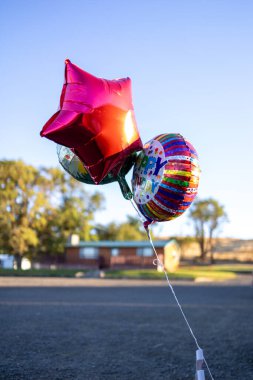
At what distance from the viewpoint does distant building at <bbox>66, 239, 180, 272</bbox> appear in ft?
117

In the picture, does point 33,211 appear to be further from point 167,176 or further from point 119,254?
point 167,176

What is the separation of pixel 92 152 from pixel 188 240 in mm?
59319

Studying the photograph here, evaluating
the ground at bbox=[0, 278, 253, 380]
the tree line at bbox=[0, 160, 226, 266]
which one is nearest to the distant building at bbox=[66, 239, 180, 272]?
the tree line at bbox=[0, 160, 226, 266]

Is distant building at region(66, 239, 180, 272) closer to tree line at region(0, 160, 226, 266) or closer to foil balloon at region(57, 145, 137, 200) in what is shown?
tree line at region(0, 160, 226, 266)

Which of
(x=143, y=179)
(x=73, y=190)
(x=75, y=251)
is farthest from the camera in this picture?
(x=75, y=251)

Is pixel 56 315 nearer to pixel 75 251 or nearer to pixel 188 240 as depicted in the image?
pixel 75 251

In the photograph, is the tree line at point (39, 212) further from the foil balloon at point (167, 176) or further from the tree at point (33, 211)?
the foil balloon at point (167, 176)

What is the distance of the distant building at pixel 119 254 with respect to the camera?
1410 inches

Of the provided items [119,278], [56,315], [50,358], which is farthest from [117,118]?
[119,278]

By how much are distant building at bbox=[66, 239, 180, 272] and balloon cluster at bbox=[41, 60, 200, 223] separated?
32242mm

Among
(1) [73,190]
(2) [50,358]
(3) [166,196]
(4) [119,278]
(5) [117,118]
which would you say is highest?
(1) [73,190]

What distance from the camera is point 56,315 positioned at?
8.71 m

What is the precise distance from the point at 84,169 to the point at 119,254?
1342 inches

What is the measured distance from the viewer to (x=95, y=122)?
2.93 m
